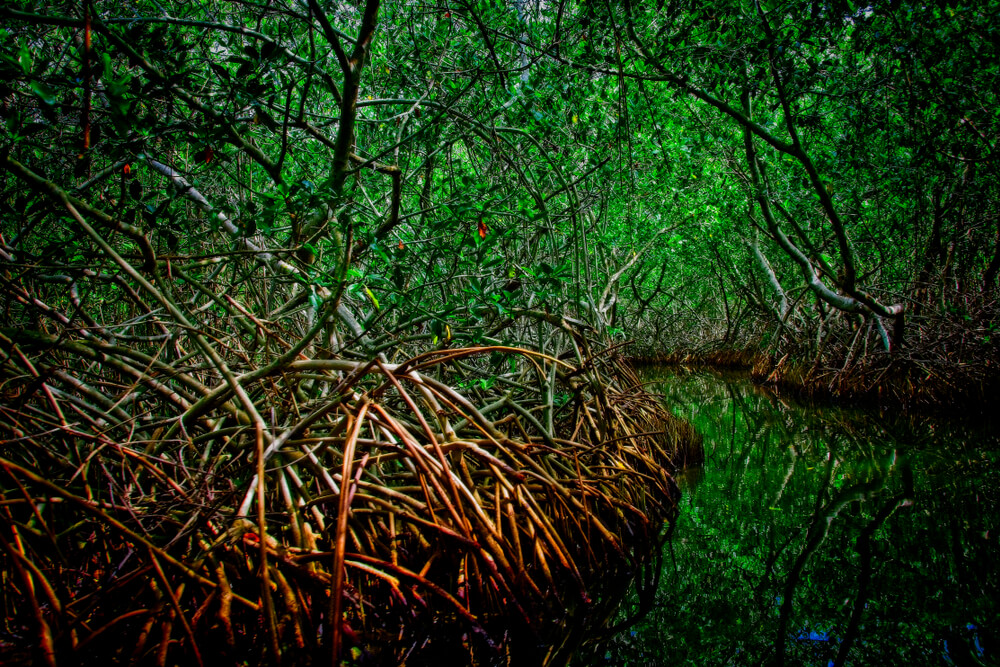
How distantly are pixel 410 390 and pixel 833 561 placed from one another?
8.39ft

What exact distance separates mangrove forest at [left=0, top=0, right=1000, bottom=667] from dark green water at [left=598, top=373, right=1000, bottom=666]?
0.9 inches

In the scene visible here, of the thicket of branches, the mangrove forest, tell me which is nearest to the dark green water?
the mangrove forest

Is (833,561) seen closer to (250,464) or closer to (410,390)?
(410,390)

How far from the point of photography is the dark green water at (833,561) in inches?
93.9

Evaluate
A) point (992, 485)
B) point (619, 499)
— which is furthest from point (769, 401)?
point (619, 499)

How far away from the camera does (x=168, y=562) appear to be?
1.75 m

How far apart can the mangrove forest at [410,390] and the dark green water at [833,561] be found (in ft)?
0.08

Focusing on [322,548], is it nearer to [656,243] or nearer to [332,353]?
[332,353]

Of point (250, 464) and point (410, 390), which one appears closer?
point (250, 464)

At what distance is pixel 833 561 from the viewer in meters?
3.14

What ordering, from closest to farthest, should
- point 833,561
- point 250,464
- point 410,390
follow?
point 250,464 < point 833,561 < point 410,390

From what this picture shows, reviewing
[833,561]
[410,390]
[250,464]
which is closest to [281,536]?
[250,464]

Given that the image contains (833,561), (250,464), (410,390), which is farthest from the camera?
(410,390)

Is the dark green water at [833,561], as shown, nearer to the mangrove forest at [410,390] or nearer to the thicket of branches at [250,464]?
the mangrove forest at [410,390]
